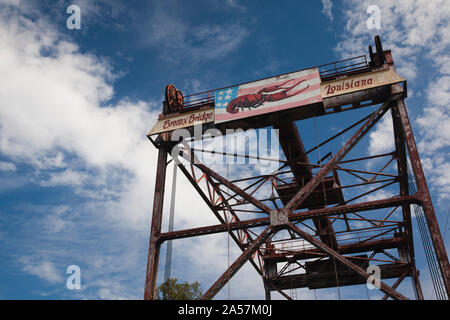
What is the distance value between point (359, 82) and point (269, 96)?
339 cm

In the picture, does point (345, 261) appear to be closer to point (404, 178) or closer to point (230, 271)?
point (230, 271)

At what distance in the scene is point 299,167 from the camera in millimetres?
18156

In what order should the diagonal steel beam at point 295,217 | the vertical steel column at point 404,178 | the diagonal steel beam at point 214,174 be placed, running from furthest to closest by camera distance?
the diagonal steel beam at point 214,174
the vertical steel column at point 404,178
the diagonal steel beam at point 295,217

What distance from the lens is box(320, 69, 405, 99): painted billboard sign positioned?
1367 centimetres

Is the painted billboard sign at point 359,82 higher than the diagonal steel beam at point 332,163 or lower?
higher

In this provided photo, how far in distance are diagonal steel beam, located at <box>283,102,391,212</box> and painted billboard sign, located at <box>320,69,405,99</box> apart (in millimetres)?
870

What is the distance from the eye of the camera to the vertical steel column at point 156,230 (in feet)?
43.7

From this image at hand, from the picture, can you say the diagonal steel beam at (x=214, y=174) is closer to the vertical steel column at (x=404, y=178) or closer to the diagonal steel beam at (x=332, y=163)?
the diagonal steel beam at (x=332, y=163)

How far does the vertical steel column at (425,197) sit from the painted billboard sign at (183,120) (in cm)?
727

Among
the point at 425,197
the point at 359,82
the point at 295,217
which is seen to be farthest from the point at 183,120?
the point at 425,197

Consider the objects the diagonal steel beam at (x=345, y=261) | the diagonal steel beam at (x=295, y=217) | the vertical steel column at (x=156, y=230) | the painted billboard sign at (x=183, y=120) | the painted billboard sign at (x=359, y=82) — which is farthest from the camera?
the painted billboard sign at (x=183, y=120)

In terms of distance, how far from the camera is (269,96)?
15008 millimetres

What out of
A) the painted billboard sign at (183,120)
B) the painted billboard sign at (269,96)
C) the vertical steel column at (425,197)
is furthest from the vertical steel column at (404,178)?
the painted billboard sign at (183,120)

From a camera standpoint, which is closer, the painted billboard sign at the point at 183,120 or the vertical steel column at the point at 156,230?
the vertical steel column at the point at 156,230
